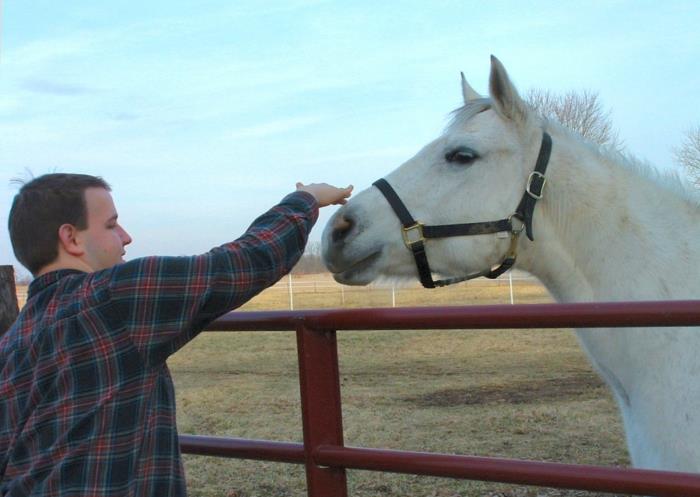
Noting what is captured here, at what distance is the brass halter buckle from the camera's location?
2.71 metres

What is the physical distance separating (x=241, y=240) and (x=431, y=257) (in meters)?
1.13

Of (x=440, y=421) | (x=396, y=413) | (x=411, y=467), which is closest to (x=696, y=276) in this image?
(x=411, y=467)

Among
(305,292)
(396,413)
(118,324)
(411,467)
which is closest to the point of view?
(118,324)

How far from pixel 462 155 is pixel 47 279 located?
1.62 metres

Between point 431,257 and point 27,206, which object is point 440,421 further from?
point 27,206

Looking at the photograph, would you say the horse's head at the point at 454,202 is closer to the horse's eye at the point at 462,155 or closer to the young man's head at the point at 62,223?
the horse's eye at the point at 462,155

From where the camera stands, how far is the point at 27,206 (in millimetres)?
1712

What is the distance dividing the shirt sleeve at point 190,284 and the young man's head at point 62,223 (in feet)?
0.51

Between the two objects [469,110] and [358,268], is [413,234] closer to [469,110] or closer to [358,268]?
[358,268]

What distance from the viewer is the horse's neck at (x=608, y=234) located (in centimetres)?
249

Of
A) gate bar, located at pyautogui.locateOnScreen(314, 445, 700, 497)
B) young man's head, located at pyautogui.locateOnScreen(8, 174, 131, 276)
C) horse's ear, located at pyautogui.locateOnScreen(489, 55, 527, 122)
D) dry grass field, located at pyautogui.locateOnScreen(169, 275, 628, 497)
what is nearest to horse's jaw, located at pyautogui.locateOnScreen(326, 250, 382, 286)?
horse's ear, located at pyautogui.locateOnScreen(489, 55, 527, 122)

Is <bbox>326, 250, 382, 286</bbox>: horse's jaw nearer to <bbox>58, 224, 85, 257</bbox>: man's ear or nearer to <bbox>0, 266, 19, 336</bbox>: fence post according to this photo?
<bbox>58, 224, 85, 257</bbox>: man's ear

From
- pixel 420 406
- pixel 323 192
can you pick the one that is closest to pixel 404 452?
pixel 323 192

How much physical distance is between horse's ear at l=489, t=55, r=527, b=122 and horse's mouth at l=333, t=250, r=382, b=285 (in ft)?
2.37
